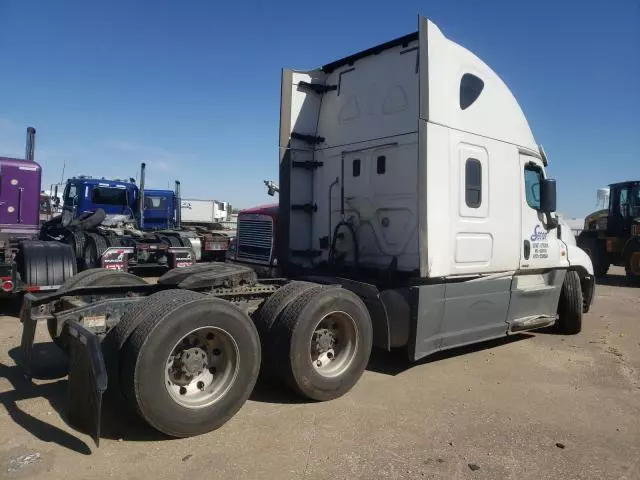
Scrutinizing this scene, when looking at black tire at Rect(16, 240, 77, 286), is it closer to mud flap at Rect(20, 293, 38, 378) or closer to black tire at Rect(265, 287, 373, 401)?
mud flap at Rect(20, 293, 38, 378)

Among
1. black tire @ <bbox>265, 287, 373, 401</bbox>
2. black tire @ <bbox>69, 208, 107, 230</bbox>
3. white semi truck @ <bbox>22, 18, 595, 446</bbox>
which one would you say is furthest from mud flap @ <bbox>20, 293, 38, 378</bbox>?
black tire @ <bbox>69, 208, 107, 230</bbox>

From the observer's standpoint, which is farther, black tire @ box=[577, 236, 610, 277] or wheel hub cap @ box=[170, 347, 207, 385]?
black tire @ box=[577, 236, 610, 277]

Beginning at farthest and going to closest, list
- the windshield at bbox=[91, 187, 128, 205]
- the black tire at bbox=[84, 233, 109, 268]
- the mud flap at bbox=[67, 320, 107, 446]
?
1. the windshield at bbox=[91, 187, 128, 205]
2. the black tire at bbox=[84, 233, 109, 268]
3. the mud flap at bbox=[67, 320, 107, 446]

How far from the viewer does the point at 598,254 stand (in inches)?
717

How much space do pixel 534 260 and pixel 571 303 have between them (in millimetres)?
1455

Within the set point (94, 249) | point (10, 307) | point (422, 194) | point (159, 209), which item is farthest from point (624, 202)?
point (10, 307)

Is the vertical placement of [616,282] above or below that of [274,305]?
below

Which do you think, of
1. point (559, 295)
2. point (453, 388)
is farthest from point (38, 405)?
point (559, 295)

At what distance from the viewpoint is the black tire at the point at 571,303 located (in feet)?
25.3

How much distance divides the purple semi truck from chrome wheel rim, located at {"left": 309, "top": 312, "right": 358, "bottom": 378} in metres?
4.50

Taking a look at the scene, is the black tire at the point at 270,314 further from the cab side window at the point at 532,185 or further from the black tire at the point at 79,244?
the black tire at the point at 79,244

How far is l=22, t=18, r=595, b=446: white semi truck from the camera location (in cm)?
384

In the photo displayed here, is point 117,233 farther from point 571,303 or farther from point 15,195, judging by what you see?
point 571,303

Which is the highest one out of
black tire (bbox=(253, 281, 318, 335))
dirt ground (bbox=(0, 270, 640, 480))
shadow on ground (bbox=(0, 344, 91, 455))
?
black tire (bbox=(253, 281, 318, 335))
